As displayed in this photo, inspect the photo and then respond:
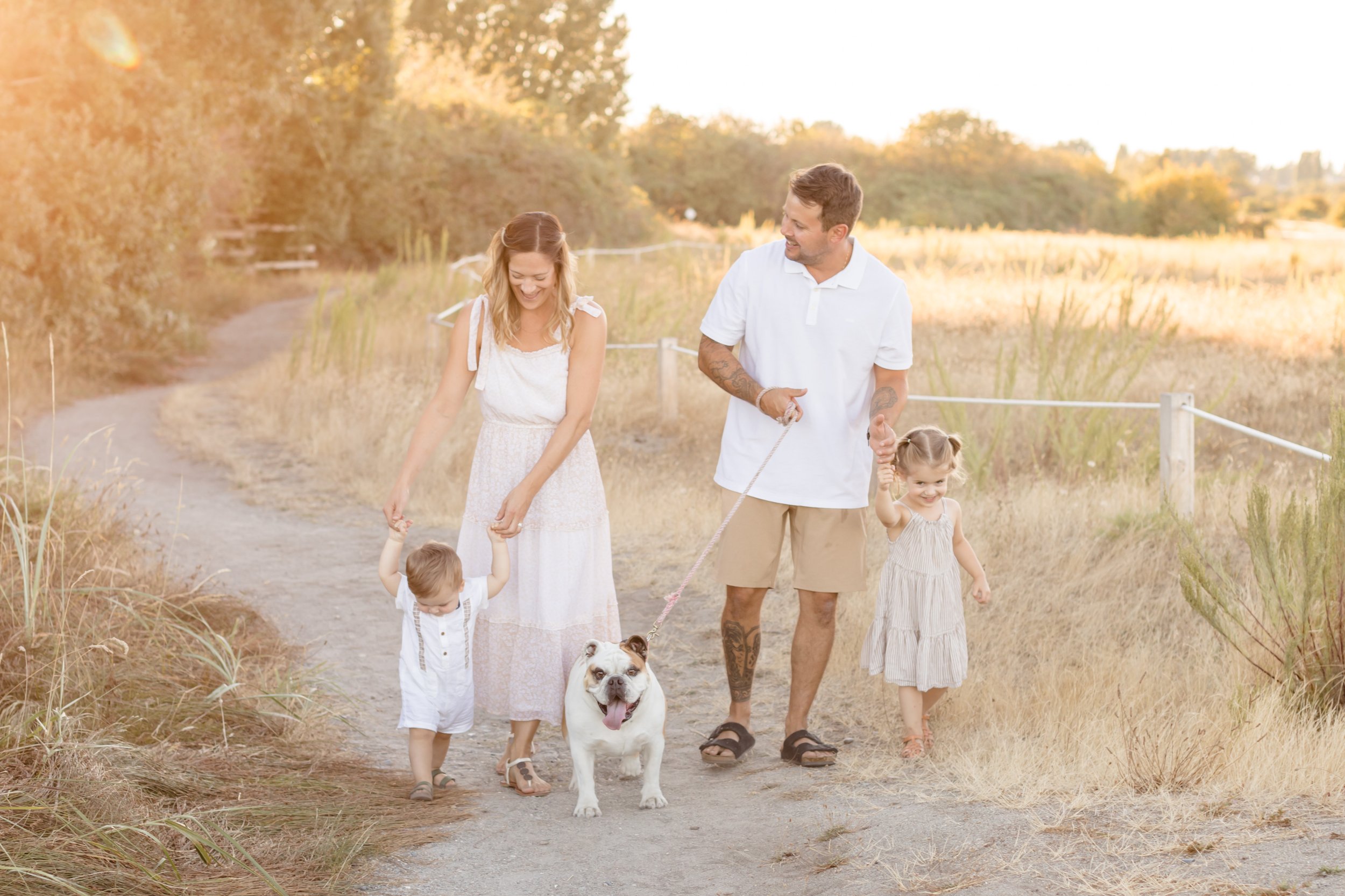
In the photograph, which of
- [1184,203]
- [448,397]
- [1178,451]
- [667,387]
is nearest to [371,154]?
[667,387]

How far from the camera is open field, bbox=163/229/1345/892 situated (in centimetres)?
396

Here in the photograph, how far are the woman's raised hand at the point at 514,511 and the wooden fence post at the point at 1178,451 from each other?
4278mm

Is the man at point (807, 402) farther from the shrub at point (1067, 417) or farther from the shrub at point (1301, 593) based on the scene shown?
the shrub at point (1067, 417)

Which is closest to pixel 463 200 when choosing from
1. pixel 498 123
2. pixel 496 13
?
pixel 498 123

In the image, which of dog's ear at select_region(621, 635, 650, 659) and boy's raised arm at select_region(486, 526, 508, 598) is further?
boy's raised arm at select_region(486, 526, 508, 598)

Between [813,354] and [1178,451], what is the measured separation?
138 inches

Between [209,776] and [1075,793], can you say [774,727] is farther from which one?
[209,776]

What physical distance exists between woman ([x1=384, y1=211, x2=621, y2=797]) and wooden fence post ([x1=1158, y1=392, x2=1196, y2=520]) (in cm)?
397

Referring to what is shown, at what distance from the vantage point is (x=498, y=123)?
32.8m

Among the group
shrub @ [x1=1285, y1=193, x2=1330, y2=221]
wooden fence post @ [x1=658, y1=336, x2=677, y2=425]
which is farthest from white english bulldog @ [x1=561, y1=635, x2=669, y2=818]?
shrub @ [x1=1285, y1=193, x2=1330, y2=221]

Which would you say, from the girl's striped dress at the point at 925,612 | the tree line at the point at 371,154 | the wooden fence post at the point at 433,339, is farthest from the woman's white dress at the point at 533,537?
the tree line at the point at 371,154

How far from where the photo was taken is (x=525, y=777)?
434 cm

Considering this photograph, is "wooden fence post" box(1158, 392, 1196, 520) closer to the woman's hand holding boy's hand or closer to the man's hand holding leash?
the man's hand holding leash

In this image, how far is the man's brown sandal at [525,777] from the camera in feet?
14.2
